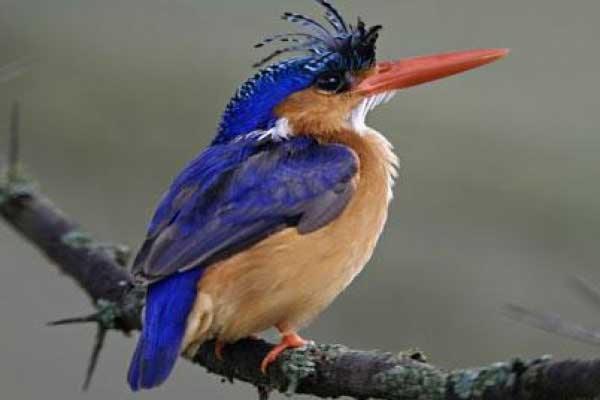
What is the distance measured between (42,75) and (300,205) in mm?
2866

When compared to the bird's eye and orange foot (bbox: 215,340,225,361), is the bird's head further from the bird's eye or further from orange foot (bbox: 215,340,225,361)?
orange foot (bbox: 215,340,225,361)

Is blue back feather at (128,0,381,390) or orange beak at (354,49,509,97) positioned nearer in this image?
blue back feather at (128,0,381,390)

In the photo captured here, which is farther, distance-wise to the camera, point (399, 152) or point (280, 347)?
point (399, 152)

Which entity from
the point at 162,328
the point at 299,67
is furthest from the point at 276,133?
the point at 162,328

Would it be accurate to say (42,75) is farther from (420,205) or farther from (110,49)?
(420,205)

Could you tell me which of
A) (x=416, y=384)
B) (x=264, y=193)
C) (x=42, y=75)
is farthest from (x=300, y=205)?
(x=42, y=75)

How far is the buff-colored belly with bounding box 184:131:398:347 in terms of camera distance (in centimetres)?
365

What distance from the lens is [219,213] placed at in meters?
3.76

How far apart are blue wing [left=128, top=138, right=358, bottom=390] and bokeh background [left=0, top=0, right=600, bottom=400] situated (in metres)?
1.39

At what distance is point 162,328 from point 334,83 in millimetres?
1080

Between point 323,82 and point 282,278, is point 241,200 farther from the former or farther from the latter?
point 323,82

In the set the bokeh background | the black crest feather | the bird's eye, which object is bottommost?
the bokeh background

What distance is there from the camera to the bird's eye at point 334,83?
4.28 meters

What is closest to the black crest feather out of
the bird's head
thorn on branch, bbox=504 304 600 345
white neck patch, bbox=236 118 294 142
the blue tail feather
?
the bird's head
